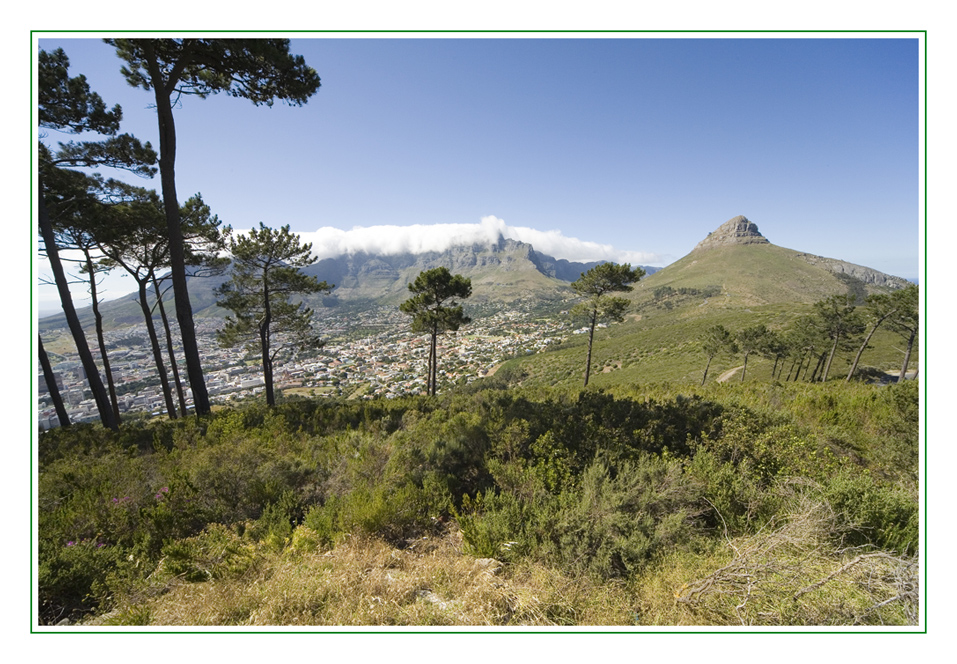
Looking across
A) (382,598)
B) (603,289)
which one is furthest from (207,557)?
(603,289)

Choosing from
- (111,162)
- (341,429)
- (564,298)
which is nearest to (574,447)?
(341,429)

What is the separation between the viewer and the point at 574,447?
4.60 m

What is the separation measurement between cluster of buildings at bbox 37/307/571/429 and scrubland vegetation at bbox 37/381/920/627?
428 inches

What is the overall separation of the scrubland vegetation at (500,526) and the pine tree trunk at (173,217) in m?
2.98

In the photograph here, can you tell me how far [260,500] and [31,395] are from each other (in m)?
2.25

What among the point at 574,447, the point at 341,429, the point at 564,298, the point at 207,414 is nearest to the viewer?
the point at 574,447

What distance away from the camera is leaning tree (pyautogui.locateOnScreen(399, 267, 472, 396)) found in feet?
61.7

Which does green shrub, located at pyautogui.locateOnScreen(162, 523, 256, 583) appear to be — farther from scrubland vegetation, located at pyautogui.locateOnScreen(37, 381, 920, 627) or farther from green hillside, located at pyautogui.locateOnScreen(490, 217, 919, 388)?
green hillside, located at pyautogui.locateOnScreen(490, 217, 919, 388)

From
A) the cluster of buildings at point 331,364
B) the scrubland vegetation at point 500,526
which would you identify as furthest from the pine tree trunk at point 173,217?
the cluster of buildings at point 331,364

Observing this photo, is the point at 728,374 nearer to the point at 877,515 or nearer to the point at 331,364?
the point at 877,515

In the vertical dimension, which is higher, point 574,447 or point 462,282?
point 462,282

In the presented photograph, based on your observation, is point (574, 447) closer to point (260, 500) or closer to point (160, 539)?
point (260, 500)

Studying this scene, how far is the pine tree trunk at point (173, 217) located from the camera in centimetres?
732

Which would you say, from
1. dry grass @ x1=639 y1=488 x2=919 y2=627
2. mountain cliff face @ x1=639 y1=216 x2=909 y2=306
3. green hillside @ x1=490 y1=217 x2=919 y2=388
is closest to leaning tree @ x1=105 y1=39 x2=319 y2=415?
dry grass @ x1=639 y1=488 x2=919 y2=627
